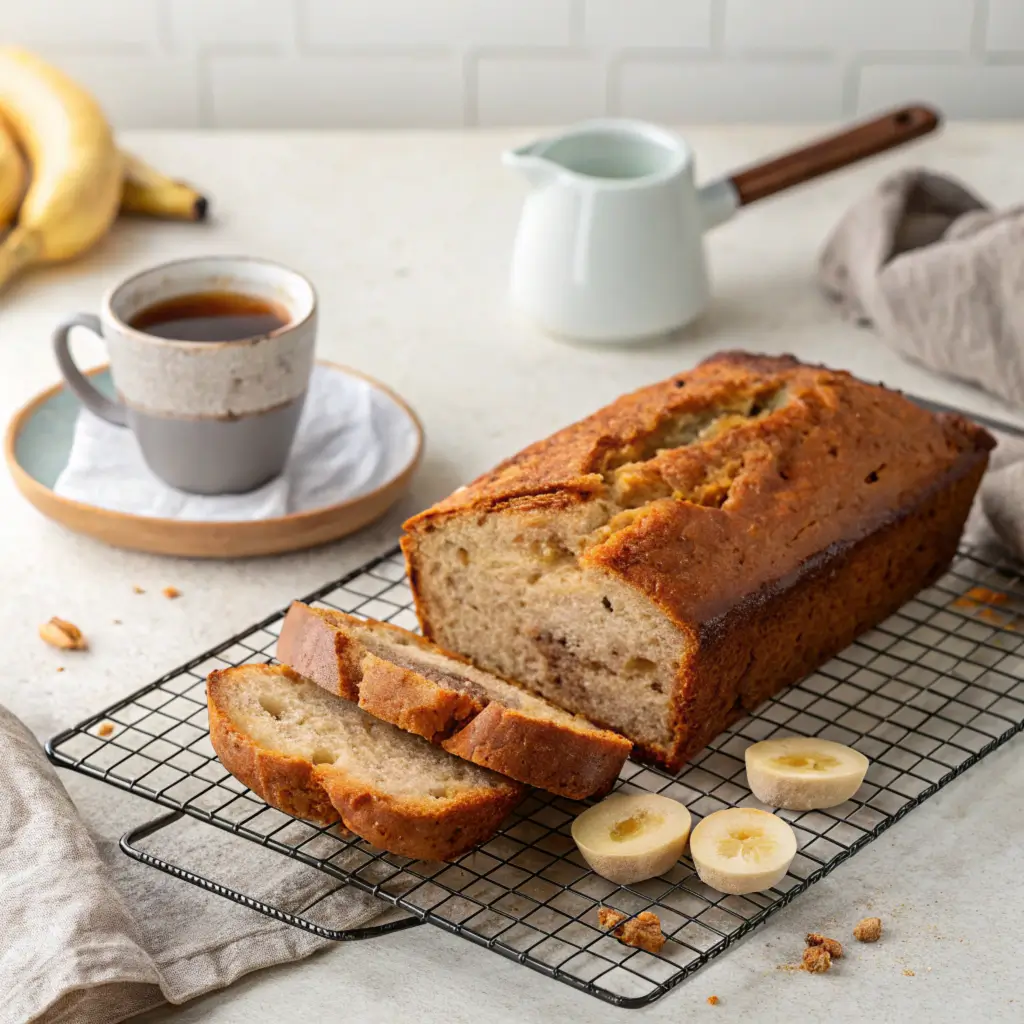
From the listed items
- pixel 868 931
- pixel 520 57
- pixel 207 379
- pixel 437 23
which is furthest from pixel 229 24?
pixel 868 931

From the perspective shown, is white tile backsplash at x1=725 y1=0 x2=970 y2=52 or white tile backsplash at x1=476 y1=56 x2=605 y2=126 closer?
white tile backsplash at x1=725 y1=0 x2=970 y2=52

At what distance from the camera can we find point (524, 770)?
190 centimetres

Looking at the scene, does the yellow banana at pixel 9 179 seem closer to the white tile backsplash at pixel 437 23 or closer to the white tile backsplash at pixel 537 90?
the white tile backsplash at pixel 437 23

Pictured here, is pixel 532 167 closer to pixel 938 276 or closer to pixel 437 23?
pixel 938 276

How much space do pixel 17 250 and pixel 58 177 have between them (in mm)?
193

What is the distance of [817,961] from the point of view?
70.4 inches

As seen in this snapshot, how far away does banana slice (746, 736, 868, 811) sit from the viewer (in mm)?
1999

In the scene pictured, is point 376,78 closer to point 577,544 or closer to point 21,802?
point 577,544

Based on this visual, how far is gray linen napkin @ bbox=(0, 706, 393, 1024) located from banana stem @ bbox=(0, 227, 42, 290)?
1604 millimetres

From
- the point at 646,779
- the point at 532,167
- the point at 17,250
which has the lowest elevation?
the point at 646,779

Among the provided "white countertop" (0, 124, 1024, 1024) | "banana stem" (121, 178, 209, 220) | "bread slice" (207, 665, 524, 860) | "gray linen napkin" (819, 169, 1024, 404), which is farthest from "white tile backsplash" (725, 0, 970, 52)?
"bread slice" (207, 665, 524, 860)

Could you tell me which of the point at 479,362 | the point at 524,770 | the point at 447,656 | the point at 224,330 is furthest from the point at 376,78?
the point at 524,770

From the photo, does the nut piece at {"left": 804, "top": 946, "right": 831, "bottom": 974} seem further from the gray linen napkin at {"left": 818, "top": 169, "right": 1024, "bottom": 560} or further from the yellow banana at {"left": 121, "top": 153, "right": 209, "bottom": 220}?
the yellow banana at {"left": 121, "top": 153, "right": 209, "bottom": 220}

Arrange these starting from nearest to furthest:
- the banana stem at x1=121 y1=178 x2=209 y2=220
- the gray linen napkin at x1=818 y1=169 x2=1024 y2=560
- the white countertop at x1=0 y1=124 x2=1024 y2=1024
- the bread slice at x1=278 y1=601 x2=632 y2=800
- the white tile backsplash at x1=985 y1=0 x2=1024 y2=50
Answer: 1. the white countertop at x1=0 y1=124 x2=1024 y2=1024
2. the bread slice at x1=278 y1=601 x2=632 y2=800
3. the gray linen napkin at x1=818 y1=169 x2=1024 y2=560
4. the banana stem at x1=121 y1=178 x2=209 y2=220
5. the white tile backsplash at x1=985 y1=0 x2=1024 y2=50
